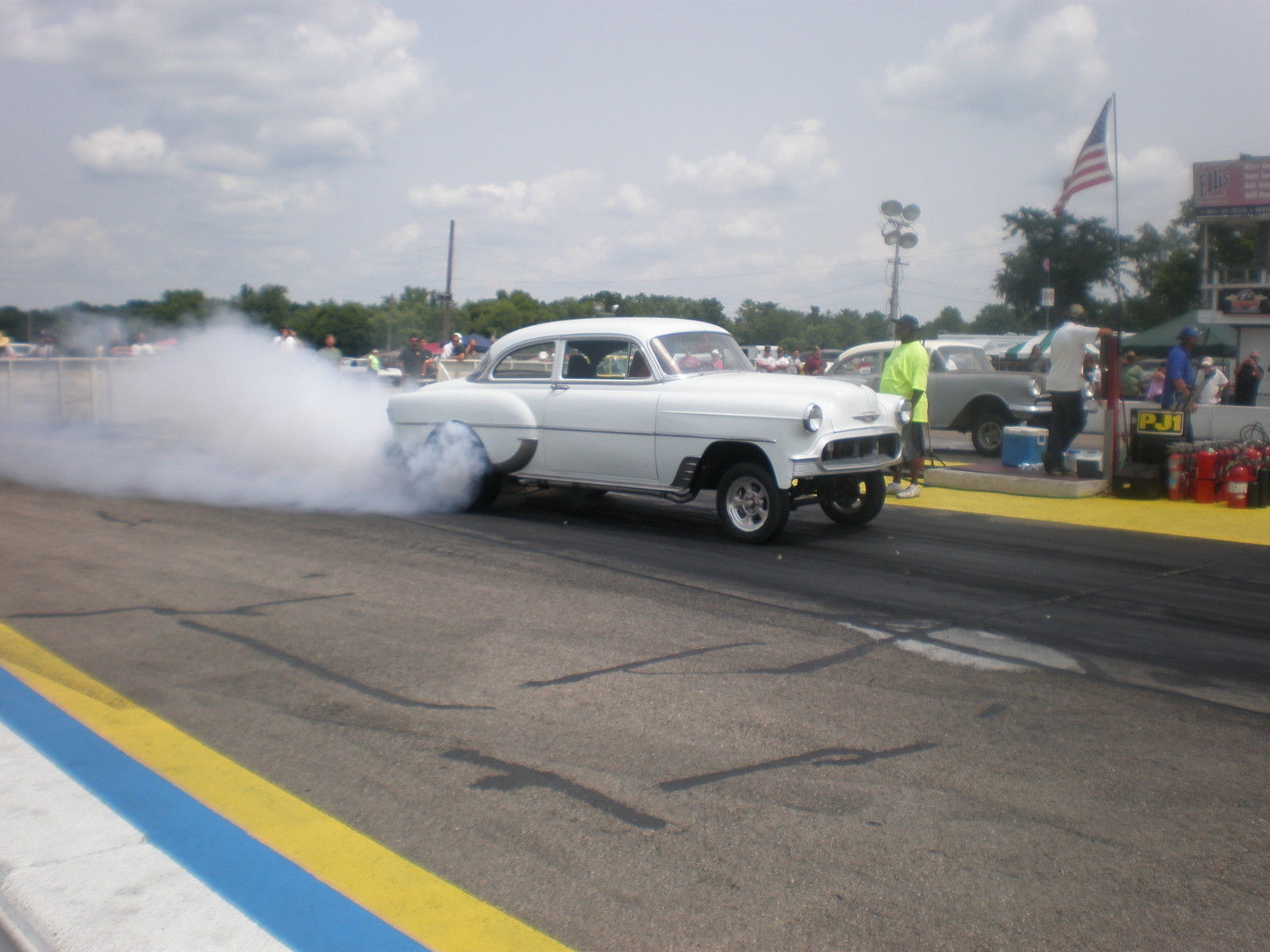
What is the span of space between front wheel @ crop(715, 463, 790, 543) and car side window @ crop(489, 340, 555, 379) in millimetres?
2087

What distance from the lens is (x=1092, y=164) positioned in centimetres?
1506

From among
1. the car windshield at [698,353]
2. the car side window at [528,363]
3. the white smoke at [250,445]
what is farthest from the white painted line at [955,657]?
the white smoke at [250,445]

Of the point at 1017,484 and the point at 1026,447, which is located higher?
the point at 1026,447

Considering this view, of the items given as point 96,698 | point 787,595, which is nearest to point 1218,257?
point 787,595

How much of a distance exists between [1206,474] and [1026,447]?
2.31 metres

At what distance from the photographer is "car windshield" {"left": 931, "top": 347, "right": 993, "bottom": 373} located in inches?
687

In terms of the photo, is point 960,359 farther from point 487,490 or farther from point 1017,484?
point 487,490

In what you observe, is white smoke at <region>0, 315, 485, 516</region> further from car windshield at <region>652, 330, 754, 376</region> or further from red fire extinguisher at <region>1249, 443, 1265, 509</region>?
red fire extinguisher at <region>1249, 443, 1265, 509</region>

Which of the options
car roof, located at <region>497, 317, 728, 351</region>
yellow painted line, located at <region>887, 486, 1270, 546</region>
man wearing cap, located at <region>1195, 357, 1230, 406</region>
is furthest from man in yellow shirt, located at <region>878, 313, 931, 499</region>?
man wearing cap, located at <region>1195, 357, 1230, 406</region>

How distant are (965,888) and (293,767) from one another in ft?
7.75

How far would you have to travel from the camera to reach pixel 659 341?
912 cm

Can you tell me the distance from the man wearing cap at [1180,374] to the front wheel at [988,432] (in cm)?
353

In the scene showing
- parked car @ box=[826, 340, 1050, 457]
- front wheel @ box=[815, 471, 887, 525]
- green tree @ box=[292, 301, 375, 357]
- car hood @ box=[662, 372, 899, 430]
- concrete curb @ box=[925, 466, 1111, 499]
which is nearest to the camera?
car hood @ box=[662, 372, 899, 430]

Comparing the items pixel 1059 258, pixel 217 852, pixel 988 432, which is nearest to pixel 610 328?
pixel 217 852
